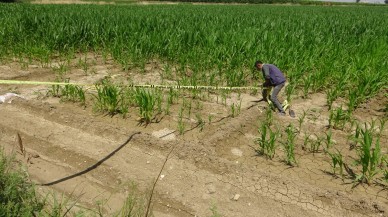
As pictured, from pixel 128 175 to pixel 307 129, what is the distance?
2.54m

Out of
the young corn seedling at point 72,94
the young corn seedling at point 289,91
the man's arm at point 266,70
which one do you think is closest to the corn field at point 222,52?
the young corn seedling at point 289,91

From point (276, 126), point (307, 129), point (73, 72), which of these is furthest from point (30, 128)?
point (307, 129)

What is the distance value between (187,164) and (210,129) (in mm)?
976

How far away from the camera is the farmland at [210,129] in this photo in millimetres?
3109

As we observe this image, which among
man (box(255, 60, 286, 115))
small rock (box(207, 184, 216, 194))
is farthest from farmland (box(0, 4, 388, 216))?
man (box(255, 60, 286, 115))

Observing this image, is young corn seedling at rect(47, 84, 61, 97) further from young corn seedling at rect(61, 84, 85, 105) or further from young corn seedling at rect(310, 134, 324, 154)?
young corn seedling at rect(310, 134, 324, 154)

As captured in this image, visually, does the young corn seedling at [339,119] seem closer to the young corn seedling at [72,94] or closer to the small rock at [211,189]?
the small rock at [211,189]

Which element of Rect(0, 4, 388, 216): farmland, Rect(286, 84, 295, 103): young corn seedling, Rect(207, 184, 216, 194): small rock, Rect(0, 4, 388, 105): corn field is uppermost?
Rect(0, 4, 388, 105): corn field

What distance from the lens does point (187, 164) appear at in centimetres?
355

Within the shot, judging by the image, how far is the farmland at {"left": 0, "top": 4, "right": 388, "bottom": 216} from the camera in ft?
10.2

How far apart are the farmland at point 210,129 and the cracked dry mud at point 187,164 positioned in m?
0.01

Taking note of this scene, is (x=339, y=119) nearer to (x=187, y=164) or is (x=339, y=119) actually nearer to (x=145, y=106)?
(x=187, y=164)

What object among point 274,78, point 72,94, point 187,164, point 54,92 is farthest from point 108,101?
point 274,78

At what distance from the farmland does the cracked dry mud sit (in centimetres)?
1
